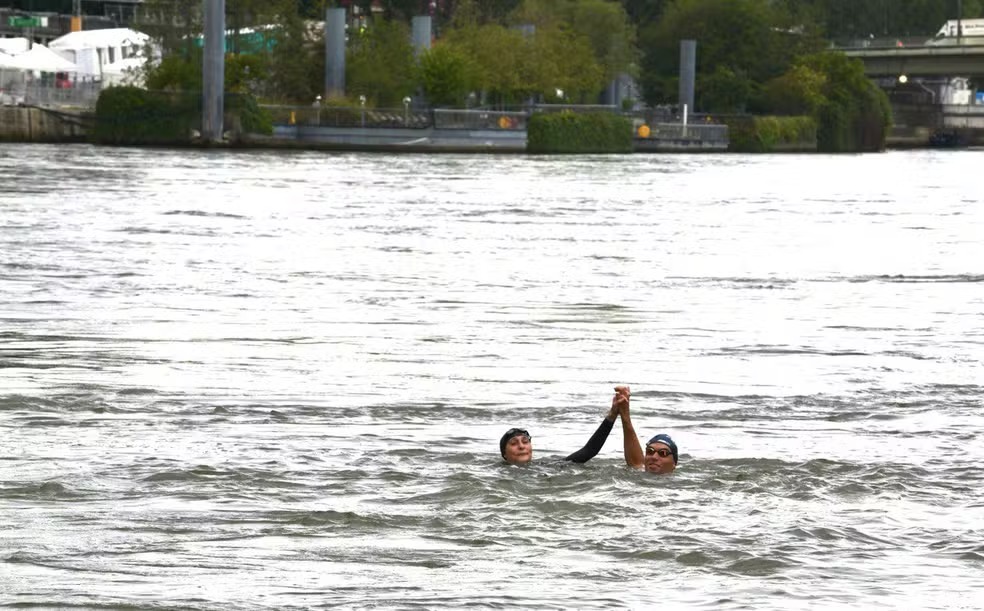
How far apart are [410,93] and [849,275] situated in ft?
215

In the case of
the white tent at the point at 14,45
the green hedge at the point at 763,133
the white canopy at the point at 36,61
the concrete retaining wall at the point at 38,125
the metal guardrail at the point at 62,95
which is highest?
the white tent at the point at 14,45

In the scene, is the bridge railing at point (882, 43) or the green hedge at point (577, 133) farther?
the bridge railing at point (882, 43)

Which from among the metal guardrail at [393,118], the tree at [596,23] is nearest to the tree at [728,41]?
the tree at [596,23]

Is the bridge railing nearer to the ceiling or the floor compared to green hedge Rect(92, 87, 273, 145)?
nearer to the ceiling

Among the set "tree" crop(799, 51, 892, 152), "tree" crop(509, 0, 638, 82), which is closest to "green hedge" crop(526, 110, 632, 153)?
"tree" crop(509, 0, 638, 82)

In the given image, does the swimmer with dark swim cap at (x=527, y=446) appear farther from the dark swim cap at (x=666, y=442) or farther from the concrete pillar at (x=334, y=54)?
the concrete pillar at (x=334, y=54)

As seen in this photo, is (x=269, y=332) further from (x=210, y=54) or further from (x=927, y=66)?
(x=927, y=66)

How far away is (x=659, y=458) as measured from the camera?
45.9 feet

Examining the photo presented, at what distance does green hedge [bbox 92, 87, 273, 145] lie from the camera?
81.8 metres

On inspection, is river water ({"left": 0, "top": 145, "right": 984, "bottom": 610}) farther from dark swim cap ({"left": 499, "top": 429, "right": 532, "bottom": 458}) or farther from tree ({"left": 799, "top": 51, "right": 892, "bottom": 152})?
tree ({"left": 799, "top": 51, "right": 892, "bottom": 152})

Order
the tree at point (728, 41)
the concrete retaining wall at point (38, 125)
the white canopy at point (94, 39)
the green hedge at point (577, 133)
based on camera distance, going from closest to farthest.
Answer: the concrete retaining wall at point (38, 125), the white canopy at point (94, 39), the green hedge at point (577, 133), the tree at point (728, 41)

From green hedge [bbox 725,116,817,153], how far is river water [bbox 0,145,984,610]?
74737mm

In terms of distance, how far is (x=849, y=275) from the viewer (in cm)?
3080

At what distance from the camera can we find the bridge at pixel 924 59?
13100 cm
